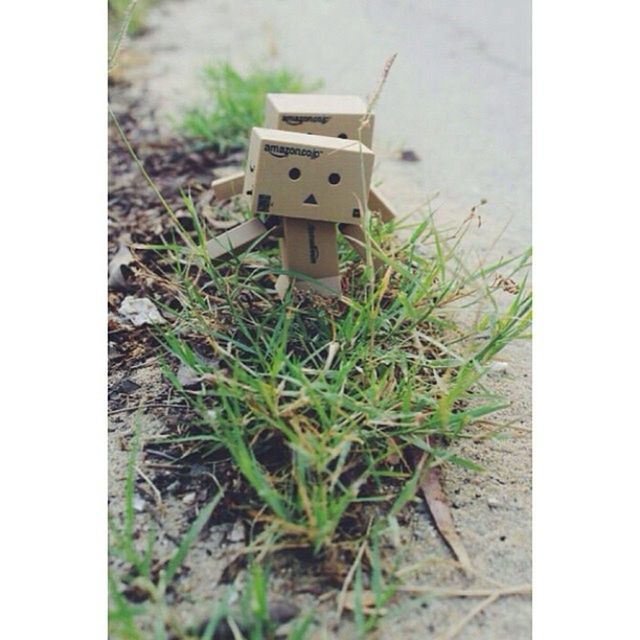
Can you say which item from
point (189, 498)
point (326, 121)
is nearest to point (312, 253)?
point (326, 121)

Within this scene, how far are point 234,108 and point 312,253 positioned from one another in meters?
1.09

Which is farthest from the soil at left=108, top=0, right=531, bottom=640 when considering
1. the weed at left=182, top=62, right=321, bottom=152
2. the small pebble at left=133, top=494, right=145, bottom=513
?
the weed at left=182, top=62, right=321, bottom=152

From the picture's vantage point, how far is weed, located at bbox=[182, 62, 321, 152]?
8.30ft

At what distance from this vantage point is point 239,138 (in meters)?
2.52

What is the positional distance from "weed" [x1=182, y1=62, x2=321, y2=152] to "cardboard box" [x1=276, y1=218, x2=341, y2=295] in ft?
3.11

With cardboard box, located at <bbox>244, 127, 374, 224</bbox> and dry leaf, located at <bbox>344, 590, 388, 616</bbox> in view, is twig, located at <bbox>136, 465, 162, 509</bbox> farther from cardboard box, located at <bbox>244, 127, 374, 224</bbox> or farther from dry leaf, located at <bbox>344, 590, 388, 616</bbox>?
cardboard box, located at <bbox>244, 127, 374, 224</bbox>

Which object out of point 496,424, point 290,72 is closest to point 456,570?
point 496,424

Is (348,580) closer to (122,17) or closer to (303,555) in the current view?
(303,555)

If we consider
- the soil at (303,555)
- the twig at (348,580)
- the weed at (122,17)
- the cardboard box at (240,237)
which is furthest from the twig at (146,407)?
the weed at (122,17)

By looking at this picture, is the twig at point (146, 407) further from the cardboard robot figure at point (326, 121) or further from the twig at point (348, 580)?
the twig at point (348, 580)

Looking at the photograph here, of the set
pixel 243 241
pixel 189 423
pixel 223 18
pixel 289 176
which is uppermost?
pixel 223 18

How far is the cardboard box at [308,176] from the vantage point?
1.51 m

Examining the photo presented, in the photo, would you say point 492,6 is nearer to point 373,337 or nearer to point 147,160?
point 147,160

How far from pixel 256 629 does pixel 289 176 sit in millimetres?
761
